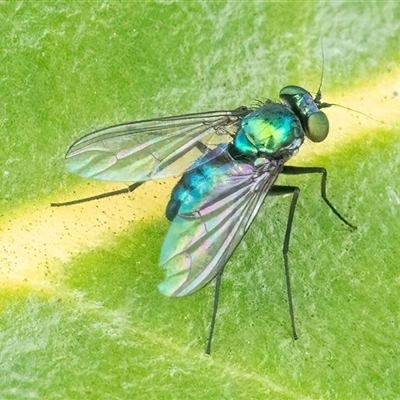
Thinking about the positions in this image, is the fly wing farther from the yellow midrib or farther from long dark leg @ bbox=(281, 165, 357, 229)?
the yellow midrib

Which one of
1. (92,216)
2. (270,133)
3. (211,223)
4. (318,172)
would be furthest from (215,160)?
(92,216)

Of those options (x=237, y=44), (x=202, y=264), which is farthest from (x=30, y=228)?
(x=237, y=44)

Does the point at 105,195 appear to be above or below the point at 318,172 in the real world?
above

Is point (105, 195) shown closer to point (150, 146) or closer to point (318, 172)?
point (150, 146)

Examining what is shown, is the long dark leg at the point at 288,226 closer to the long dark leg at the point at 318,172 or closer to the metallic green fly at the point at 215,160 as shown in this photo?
the metallic green fly at the point at 215,160

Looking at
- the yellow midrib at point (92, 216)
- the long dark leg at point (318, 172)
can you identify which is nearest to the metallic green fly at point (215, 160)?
the long dark leg at point (318, 172)

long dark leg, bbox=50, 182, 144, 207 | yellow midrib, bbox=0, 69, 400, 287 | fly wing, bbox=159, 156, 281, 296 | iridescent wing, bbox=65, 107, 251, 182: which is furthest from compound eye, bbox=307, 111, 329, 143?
long dark leg, bbox=50, 182, 144, 207

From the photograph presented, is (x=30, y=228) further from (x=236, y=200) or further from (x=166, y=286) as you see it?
(x=236, y=200)
